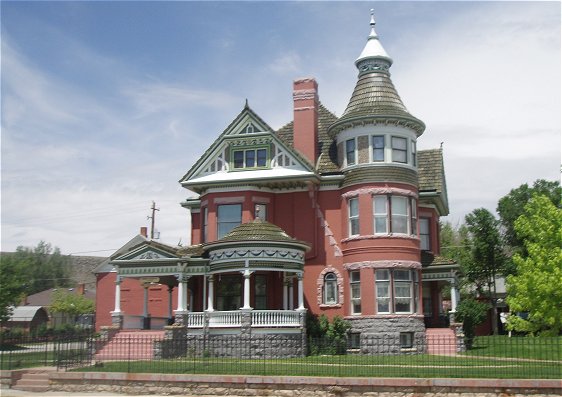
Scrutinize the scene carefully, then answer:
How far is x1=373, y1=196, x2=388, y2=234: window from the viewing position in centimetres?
3272

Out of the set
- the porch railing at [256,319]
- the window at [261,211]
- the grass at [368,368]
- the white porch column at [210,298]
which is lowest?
the grass at [368,368]

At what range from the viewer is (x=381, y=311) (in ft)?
105

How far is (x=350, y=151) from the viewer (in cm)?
3406

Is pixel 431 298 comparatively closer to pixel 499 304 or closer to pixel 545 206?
pixel 545 206

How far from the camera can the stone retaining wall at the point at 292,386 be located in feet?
61.3

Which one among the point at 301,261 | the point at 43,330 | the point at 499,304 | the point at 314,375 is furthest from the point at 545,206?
the point at 43,330

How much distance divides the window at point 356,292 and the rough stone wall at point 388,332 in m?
0.64

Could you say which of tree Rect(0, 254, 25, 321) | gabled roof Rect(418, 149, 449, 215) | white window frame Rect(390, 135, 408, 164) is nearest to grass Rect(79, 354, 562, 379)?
white window frame Rect(390, 135, 408, 164)

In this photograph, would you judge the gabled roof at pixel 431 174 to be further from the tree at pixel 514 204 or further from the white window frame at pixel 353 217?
the tree at pixel 514 204

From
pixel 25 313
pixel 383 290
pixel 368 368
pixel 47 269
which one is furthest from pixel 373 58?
pixel 47 269

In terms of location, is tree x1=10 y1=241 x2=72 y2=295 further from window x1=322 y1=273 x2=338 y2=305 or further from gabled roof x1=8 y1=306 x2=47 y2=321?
window x1=322 y1=273 x2=338 y2=305

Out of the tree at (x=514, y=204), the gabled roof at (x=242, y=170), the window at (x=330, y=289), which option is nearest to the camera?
the window at (x=330, y=289)

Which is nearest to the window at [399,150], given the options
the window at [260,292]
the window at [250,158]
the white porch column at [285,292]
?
the window at [250,158]

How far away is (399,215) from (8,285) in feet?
99.3
